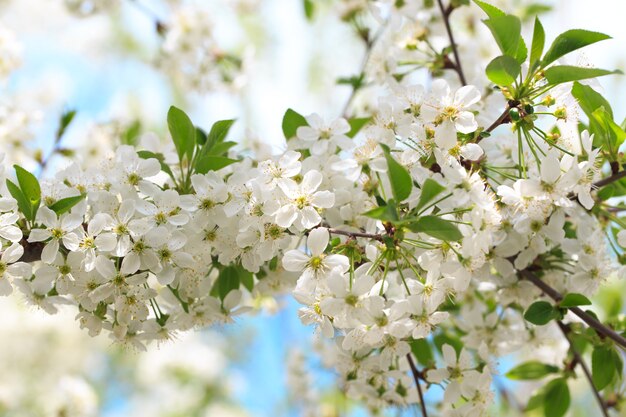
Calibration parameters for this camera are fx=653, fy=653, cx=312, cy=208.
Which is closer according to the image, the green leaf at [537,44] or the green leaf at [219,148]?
the green leaf at [537,44]

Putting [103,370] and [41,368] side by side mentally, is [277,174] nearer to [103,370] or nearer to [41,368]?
[41,368]

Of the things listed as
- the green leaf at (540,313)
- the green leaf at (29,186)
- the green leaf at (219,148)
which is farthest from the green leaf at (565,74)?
the green leaf at (29,186)

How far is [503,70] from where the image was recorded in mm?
1125

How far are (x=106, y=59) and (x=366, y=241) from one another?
4560 mm

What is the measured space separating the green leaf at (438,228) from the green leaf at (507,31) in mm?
350

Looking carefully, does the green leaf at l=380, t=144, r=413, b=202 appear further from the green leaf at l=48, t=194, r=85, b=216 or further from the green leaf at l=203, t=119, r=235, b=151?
the green leaf at l=48, t=194, r=85, b=216

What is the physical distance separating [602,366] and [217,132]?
0.94 m

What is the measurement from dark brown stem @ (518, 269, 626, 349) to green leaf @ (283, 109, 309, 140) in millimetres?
587

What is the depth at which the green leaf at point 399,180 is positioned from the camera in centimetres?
104

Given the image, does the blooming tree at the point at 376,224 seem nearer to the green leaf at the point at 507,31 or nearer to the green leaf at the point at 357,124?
the green leaf at the point at 507,31

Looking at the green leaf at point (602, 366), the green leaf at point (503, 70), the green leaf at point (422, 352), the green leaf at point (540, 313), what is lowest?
the green leaf at point (422, 352)

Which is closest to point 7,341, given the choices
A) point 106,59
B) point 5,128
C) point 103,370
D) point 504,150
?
point 103,370

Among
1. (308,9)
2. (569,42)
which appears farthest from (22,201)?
(308,9)

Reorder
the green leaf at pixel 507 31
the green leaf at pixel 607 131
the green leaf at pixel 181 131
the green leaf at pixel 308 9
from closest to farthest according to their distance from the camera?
the green leaf at pixel 507 31, the green leaf at pixel 607 131, the green leaf at pixel 181 131, the green leaf at pixel 308 9
